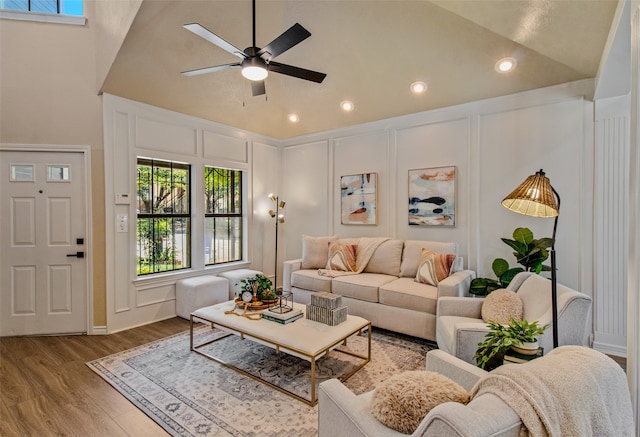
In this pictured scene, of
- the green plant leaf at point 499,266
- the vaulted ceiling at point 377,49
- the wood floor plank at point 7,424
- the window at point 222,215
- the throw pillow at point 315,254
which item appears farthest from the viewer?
the window at point 222,215

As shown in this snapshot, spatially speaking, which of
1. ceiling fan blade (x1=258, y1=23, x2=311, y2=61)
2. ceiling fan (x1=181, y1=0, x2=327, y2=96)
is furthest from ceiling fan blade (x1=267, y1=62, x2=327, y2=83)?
ceiling fan blade (x1=258, y1=23, x2=311, y2=61)

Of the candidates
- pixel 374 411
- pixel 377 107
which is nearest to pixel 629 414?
pixel 374 411

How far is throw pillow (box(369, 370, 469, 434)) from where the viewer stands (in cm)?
106

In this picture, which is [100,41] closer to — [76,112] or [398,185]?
[76,112]

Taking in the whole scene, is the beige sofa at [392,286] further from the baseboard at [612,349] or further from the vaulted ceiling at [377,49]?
the vaulted ceiling at [377,49]

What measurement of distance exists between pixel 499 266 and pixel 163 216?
13.7 feet

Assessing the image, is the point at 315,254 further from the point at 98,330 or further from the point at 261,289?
the point at 98,330

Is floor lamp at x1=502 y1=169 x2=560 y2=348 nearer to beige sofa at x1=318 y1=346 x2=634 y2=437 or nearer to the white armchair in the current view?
the white armchair

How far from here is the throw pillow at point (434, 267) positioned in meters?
3.48

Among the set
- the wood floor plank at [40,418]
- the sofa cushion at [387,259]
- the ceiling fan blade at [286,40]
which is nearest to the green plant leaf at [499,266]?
the sofa cushion at [387,259]

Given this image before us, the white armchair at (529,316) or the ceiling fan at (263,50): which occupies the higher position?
the ceiling fan at (263,50)

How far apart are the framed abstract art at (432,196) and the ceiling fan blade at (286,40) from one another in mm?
2560

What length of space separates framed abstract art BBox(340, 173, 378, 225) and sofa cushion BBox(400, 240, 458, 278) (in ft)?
2.51

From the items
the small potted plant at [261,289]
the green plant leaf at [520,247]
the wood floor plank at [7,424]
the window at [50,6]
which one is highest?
the window at [50,6]
